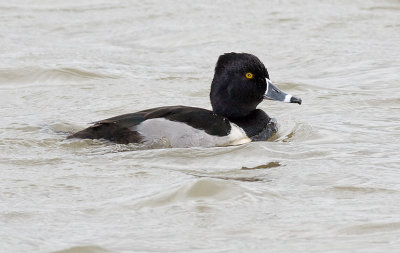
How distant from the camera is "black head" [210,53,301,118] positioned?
9617 mm

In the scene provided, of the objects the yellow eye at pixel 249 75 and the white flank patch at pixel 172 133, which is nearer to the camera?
the white flank patch at pixel 172 133

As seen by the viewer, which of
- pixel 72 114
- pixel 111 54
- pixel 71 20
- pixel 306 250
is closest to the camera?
pixel 306 250

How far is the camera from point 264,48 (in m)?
15.0

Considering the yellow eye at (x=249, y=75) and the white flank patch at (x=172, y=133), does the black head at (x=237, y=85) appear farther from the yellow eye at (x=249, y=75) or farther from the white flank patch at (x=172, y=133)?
the white flank patch at (x=172, y=133)

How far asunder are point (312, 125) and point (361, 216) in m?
3.50

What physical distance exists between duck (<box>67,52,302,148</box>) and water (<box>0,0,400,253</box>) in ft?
0.42

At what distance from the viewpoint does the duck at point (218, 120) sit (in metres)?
9.05

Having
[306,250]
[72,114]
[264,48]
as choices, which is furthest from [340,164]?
[264,48]

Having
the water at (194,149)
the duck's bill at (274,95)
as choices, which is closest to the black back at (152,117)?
the water at (194,149)

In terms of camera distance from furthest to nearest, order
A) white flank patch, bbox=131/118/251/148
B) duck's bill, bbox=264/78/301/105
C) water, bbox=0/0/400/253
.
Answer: duck's bill, bbox=264/78/301/105 < white flank patch, bbox=131/118/251/148 < water, bbox=0/0/400/253

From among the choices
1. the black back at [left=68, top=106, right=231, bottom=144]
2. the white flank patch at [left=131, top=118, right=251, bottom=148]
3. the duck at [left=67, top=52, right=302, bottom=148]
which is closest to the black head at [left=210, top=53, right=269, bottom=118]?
the duck at [left=67, top=52, right=302, bottom=148]

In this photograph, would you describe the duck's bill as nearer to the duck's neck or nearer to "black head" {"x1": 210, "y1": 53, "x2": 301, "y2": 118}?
"black head" {"x1": 210, "y1": 53, "x2": 301, "y2": 118}

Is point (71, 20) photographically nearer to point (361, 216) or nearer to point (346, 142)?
point (346, 142)

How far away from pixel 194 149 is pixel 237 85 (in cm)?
93
